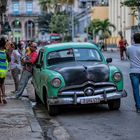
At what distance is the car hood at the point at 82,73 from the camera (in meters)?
12.3

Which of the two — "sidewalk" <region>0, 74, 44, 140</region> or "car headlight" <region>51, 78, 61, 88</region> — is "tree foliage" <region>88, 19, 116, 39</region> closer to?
"sidewalk" <region>0, 74, 44, 140</region>

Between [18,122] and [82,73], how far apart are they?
2.10 m

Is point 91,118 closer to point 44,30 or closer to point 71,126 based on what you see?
point 71,126

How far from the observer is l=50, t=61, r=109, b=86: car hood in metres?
12.3

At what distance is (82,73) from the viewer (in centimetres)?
1239

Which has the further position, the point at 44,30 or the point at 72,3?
the point at 44,30

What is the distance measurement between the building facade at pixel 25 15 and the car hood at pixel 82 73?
12973cm

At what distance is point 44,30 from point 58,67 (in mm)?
112066

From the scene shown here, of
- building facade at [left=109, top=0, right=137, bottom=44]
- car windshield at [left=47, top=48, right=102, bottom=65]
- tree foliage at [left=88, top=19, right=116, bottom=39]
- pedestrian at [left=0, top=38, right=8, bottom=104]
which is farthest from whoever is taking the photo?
tree foliage at [left=88, top=19, right=116, bottom=39]

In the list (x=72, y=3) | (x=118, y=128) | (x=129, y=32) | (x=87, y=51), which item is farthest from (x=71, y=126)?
(x=72, y=3)

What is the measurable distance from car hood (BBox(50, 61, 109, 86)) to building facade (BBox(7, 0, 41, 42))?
130 m

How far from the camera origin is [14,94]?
16.5 metres

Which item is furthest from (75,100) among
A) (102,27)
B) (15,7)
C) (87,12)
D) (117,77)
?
(15,7)

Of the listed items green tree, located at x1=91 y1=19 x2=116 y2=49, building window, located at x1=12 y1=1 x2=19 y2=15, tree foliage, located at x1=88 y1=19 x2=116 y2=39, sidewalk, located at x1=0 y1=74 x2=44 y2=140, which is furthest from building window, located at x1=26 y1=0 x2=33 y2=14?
sidewalk, located at x1=0 y1=74 x2=44 y2=140
